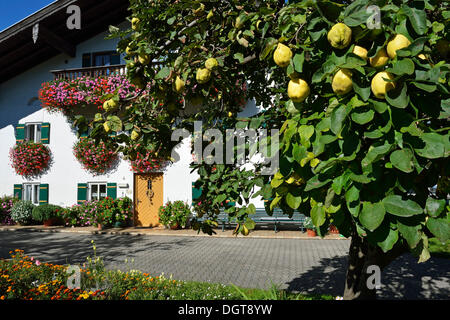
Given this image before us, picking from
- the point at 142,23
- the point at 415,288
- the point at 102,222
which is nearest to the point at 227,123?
the point at 142,23

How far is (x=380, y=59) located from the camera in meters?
1.02

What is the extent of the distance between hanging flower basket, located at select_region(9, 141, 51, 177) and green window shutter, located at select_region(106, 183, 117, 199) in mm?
→ 3540

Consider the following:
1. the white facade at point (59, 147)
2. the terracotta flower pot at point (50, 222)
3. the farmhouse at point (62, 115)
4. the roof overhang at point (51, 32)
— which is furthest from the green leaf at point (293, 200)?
the terracotta flower pot at point (50, 222)

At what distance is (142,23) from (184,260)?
687 centimetres

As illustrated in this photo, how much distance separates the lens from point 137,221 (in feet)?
46.0

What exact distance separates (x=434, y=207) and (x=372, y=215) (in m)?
0.24

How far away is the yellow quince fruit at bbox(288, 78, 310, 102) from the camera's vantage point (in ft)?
4.17

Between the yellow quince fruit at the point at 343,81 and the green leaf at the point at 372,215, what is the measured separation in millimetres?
399

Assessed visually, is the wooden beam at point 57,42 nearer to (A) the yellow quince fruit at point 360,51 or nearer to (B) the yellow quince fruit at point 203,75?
(B) the yellow quince fruit at point 203,75

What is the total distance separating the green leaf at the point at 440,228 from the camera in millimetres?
968

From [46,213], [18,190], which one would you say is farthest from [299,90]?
[18,190]

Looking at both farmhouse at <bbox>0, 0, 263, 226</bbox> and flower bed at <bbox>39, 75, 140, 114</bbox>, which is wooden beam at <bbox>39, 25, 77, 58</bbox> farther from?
flower bed at <bbox>39, 75, 140, 114</bbox>
